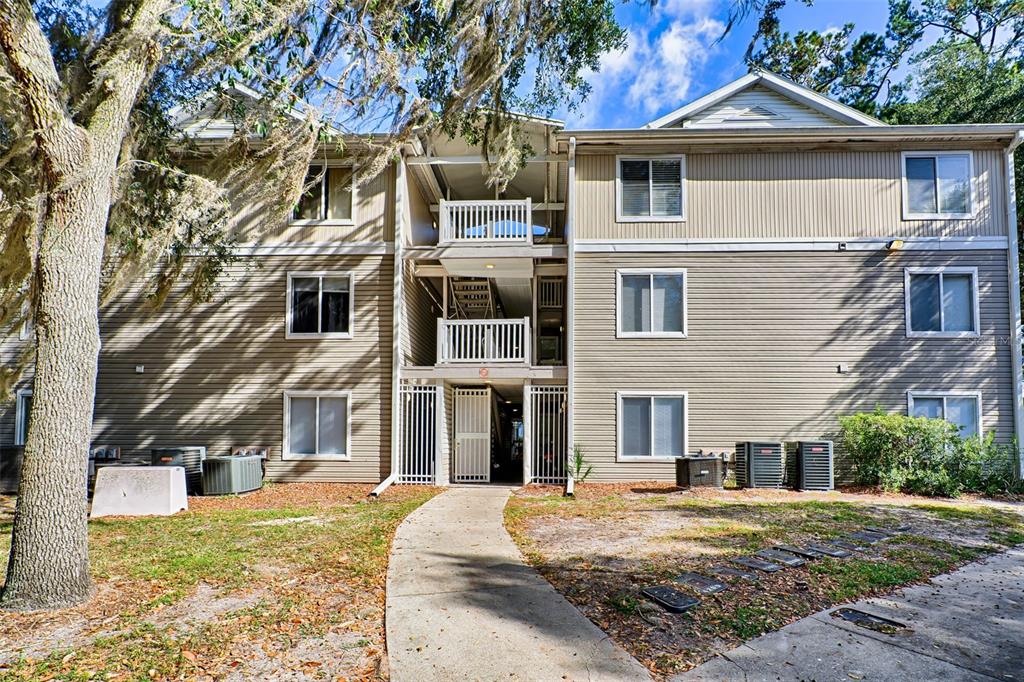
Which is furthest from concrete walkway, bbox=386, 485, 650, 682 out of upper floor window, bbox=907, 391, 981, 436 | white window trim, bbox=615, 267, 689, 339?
upper floor window, bbox=907, 391, 981, 436

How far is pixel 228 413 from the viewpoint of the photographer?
1343 cm

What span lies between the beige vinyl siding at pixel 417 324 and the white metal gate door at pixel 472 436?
162cm

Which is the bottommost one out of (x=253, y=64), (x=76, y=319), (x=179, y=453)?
(x=179, y=453)

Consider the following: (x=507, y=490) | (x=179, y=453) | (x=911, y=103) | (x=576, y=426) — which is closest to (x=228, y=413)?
(x=179, y=453)

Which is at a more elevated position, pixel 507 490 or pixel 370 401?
pixel 370 401

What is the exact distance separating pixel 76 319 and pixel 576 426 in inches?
373

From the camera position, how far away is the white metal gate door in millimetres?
13617

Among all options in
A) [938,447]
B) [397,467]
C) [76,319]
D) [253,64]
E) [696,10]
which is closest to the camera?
[76,319]

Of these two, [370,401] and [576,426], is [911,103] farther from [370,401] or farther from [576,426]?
[370,401]

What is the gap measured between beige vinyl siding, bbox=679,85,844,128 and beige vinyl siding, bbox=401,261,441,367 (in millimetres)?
7340

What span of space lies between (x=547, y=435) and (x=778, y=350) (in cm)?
519

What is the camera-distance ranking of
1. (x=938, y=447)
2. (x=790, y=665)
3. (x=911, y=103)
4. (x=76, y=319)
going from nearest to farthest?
(x=790, y=665) → (x=76, y=319) → (x=938, y=447) → (x=911, y=103)

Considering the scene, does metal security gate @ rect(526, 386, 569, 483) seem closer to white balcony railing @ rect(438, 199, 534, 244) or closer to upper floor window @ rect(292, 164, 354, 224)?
white balcony railing @ rect(438, 199, 534, 244)

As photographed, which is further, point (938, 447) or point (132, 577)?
point (938, 447)
